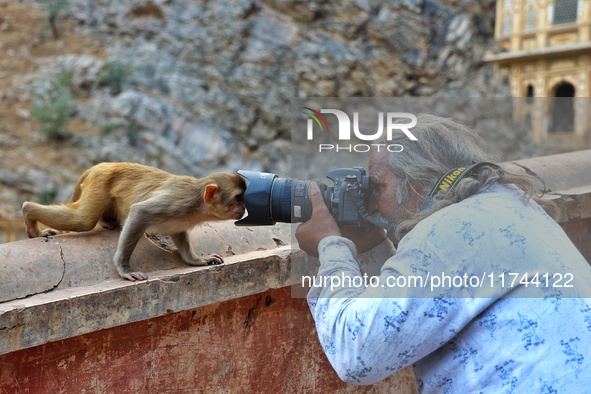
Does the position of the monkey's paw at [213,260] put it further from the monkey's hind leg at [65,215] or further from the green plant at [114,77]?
the green plant at [114,77]

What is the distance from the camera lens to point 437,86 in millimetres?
19422

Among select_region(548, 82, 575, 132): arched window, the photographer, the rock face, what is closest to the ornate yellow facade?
select_region(548, 82, 575, 132): arched window

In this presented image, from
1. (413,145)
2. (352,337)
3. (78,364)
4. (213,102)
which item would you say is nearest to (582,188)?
(413,145)

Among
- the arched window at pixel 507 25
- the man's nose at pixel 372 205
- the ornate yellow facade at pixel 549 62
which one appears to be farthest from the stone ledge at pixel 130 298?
the arched window at pixel 507 25

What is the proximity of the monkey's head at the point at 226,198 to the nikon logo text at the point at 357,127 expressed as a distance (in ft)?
2.65

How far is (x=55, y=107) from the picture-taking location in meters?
14.5

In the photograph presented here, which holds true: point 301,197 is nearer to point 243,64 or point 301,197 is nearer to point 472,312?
point 472,312

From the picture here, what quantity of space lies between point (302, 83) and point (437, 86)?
4.53m

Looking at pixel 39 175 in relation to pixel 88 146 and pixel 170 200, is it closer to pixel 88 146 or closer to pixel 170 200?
pixel 88 146

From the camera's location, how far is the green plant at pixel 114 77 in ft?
51.3

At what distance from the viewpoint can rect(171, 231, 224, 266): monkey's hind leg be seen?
2330 mm

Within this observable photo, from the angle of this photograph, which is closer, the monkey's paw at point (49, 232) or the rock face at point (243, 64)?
the monkey's paw at point (49, 232)

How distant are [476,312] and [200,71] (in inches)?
648

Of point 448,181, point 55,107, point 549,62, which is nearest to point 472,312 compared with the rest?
point 448,181
